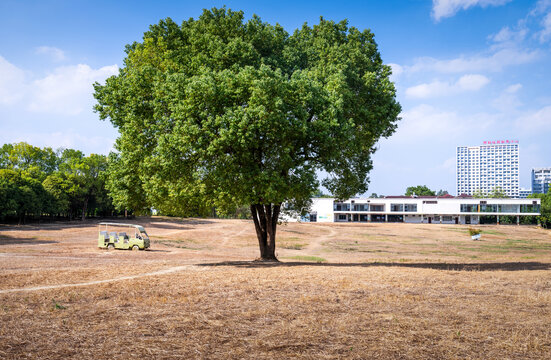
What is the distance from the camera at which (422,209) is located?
440 feet

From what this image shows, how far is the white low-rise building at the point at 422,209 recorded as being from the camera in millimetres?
128000

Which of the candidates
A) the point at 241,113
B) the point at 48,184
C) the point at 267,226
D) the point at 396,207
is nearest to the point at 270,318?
the point at 241,113

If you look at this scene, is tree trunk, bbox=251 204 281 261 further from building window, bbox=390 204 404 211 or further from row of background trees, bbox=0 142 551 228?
building window, bbox=390 204 404 211

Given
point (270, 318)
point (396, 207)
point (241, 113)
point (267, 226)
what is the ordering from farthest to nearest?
point (396, 207)
point (267, 226)
point (241, 113)
point (270, 318)

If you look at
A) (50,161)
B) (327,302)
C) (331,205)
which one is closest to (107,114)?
(327,302)

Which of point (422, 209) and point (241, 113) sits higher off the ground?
point (241, 113)

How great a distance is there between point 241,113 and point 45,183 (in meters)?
72.4

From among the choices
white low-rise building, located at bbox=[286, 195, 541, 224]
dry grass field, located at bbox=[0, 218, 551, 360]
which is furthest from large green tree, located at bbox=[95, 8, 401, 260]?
white low-rise building, located at bbox=[286, 195, 541, 224]

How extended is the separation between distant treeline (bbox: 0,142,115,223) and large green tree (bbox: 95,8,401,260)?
168 ft

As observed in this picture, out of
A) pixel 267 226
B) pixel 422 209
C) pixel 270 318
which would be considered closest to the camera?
pixel 270 318

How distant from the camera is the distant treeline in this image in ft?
226

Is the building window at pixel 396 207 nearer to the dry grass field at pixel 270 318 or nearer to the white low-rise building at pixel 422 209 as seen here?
the white low-rise building at pixel 422 209

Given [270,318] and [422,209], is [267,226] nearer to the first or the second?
[270,318]

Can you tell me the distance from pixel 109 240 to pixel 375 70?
30572mm
